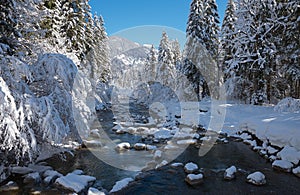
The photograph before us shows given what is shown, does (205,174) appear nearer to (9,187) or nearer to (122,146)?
(122,146)

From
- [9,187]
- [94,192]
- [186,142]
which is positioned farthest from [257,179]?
[9,187]

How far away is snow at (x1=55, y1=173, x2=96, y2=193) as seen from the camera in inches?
295

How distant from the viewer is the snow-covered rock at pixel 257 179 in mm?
7969

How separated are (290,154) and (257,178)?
7.79 ft

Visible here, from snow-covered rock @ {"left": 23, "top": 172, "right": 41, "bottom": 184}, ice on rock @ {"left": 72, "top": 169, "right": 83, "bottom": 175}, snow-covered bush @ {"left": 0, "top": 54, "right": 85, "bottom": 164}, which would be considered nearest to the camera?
snow-covered bush @ {"left": 0, "top": 54, "right": 85, "bottom": 164}

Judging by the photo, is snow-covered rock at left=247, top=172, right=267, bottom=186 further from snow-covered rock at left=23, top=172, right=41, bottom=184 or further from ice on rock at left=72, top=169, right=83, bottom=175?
snow-covered rock at left=23, top=172, right=41, bottom=184

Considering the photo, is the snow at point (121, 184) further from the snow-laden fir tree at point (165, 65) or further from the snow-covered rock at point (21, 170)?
the snow-laden fir tree at point (165, 65)

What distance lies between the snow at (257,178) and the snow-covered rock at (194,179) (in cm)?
163

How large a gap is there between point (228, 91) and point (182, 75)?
5.75 m

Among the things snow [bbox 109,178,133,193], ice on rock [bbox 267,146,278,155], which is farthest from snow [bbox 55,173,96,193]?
ice on rock [bbox 267,146,278,155]

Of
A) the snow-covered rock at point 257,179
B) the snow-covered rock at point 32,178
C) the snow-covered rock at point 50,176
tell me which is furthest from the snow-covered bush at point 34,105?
the snow-covered rock at point 257,179

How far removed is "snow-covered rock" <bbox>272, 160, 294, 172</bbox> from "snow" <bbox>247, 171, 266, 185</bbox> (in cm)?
125

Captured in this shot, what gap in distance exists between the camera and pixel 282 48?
17547 millimetres

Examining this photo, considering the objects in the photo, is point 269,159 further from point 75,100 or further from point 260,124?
point 75,100
